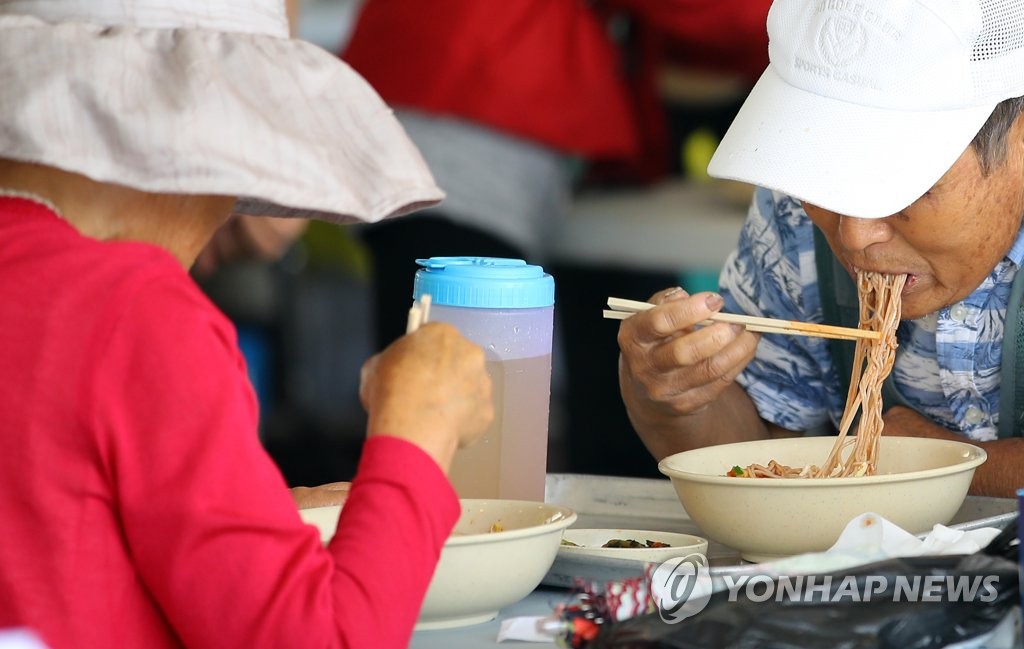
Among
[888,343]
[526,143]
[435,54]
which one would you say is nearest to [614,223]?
[526,143]

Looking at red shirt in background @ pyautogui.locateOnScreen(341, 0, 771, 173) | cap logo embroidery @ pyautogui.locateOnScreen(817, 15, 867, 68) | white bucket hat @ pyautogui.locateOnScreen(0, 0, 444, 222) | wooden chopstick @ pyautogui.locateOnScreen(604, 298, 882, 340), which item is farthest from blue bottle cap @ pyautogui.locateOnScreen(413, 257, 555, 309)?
red shirt in background @ pyautogui.locateOnScreen(341, 0, 771, 173)

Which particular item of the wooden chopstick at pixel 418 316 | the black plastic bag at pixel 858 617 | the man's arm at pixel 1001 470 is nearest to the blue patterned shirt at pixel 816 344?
the man's arm at pixel 1001 470

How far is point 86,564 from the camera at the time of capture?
1021mm

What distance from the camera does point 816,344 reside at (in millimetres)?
1989

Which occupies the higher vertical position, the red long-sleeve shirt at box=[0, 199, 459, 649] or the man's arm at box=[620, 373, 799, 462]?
the red long-sleeve shirt at box=[0, 199, 459, 649]

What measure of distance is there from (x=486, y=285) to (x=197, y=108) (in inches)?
19.4

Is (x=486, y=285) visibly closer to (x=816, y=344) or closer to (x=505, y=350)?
(x=505, y=350)

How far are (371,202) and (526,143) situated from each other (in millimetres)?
1913

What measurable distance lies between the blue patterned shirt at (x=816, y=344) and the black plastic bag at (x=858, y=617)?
727 mm

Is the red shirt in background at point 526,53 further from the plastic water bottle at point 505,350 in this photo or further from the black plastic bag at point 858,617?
the black plastic bag at point 858,617

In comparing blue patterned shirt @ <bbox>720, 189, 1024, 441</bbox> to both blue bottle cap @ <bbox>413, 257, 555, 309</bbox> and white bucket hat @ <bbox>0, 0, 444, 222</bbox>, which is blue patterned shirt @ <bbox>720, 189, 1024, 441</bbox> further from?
white bucket hat @ <bbox>0, 0, 444, 222</bbox>

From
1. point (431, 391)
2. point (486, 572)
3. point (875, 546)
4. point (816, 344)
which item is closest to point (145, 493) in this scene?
point (431, 391)

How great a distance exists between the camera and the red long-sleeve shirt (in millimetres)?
995

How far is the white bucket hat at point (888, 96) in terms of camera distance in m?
1.46
